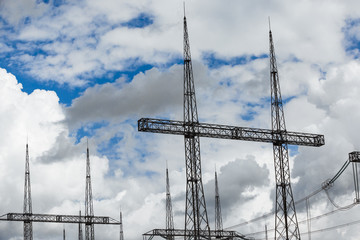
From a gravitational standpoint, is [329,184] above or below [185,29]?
below

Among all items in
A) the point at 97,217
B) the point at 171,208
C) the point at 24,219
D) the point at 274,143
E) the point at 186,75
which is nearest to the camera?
the point at 186,75

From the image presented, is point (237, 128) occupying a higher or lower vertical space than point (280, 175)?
higher

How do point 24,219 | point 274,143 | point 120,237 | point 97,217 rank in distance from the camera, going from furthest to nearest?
point 120,237 < point 97,217 < point 24,219 < point 274,143

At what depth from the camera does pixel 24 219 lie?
95.7m

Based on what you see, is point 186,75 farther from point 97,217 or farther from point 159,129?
point 97,217

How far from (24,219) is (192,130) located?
48.5m

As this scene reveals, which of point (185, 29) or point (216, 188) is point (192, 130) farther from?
point (216, 188)

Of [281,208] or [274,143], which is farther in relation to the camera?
[274,143]

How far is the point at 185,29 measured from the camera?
5812cm

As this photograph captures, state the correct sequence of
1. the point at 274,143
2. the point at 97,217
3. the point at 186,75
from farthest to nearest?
the point at 97,217 < the point at 274,143 < the point at 186,75

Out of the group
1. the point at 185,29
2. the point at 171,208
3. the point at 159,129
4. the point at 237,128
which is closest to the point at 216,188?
the point at 171,208

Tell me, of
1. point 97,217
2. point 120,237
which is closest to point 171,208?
point 97,217

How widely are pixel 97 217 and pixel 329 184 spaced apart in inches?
1940

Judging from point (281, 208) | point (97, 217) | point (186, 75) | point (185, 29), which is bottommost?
point (281, 208)
